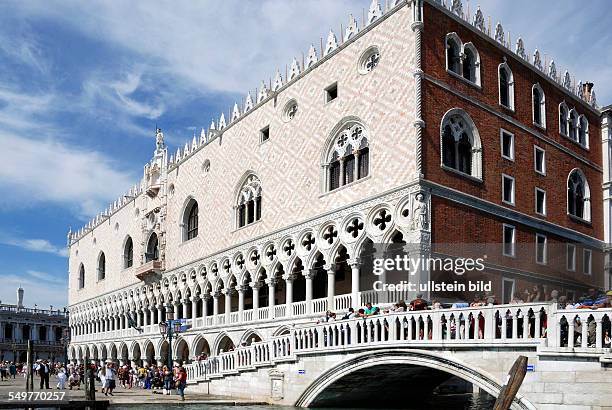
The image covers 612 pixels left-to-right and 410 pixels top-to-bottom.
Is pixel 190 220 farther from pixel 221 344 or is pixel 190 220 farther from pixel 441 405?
pixel 441 405

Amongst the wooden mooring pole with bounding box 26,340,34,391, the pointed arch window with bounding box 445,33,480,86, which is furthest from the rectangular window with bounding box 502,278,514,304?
the wooden mooring pole with bounding box 26,340,34,391

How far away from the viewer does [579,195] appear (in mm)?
26172

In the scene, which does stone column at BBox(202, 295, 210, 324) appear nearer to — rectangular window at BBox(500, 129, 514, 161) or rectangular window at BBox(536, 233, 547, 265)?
rectangular window at BBox(536, 233, 547, 265)

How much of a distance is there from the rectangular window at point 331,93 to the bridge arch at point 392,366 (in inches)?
380

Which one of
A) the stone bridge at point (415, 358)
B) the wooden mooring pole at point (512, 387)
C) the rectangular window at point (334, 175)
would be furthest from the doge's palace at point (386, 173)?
the wooden mooring pole at point (512, 387)

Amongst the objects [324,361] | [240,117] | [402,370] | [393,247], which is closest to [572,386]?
[402,370]

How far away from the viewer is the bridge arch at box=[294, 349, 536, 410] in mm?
12977

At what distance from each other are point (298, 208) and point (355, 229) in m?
3.32

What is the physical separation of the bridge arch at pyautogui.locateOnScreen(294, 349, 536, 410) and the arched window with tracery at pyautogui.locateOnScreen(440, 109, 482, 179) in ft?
22.1

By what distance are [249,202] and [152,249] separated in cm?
1260

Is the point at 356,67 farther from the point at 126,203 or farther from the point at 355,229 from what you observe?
the point at 126,203

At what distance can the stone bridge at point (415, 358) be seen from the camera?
11.5 meters

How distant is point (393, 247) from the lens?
20047 mm

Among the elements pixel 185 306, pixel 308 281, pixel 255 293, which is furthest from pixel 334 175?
pixel 185 306
